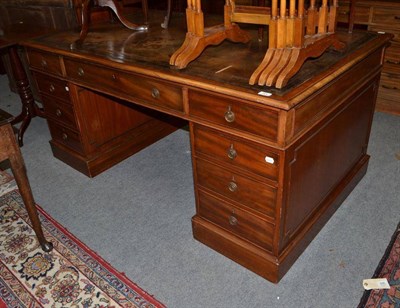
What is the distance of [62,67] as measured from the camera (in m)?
2.35

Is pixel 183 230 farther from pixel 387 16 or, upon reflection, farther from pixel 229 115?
pixel 387 16

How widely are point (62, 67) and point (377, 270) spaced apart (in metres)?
2.08

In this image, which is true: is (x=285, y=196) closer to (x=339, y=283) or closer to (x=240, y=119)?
(x=240, y=119)

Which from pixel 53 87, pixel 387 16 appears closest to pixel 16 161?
pixel 53 87

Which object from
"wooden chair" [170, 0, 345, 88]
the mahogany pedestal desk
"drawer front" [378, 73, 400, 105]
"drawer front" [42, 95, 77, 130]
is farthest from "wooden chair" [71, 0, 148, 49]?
"drawer front" [378, 73, 400, 105]

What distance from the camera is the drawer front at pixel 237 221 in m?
1.77

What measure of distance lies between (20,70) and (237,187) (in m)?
2.28

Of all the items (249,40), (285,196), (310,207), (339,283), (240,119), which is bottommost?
(339,283)

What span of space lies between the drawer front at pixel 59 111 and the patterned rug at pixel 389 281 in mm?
2002

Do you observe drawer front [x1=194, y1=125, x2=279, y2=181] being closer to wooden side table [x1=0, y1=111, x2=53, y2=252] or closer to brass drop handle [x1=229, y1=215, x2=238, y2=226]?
brass drop handle [x1=229, y1=215, x2=238, y2=226]

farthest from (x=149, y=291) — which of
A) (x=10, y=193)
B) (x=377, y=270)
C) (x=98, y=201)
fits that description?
(x=10, y=193)

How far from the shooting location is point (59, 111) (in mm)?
2666

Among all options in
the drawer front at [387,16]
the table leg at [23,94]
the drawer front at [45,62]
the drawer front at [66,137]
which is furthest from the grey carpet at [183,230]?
the drawer front at [387,16]

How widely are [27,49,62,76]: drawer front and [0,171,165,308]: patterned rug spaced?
0.94 metres
